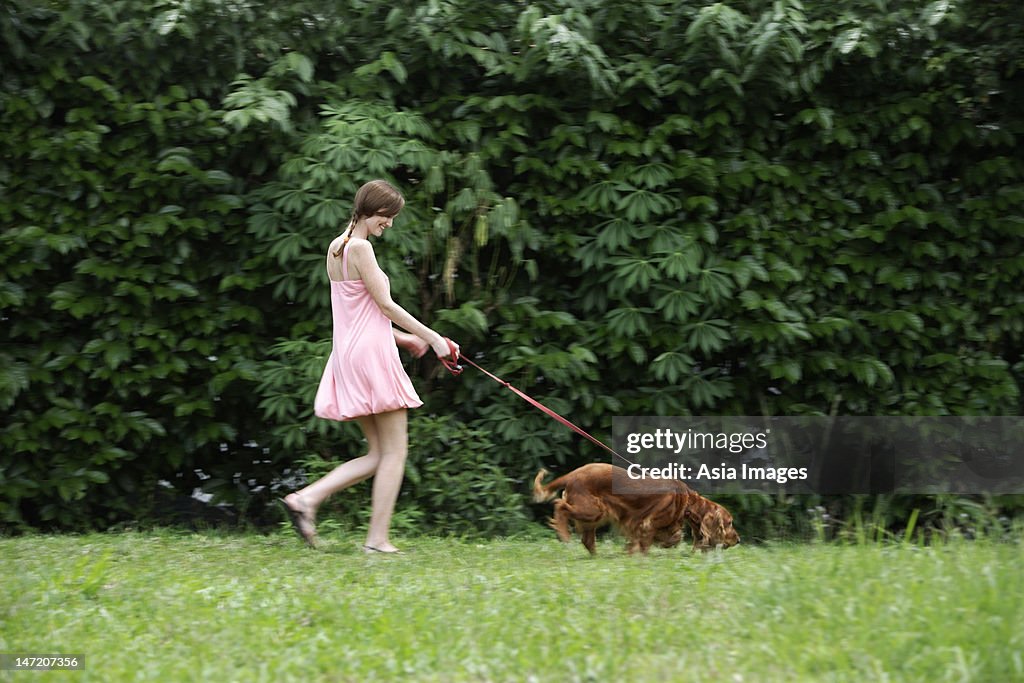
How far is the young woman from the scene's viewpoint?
607 cm

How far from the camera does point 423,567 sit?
587cm

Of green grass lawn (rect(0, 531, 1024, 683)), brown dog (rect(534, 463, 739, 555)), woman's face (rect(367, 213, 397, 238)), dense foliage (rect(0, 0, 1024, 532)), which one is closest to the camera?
green grass lawn (rect(0, 531, 1024, 683))

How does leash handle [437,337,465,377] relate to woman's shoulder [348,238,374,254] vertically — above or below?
below

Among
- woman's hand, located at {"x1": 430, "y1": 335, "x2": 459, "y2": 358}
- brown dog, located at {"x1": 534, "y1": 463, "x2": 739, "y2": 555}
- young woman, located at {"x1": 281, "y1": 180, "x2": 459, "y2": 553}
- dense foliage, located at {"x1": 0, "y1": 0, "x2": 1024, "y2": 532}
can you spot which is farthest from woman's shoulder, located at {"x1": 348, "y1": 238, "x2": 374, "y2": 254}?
brown dog, located at {"x1": 534, "y1": 463, "x2": 739, "y2": 555}

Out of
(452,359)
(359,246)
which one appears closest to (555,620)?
(452,359)

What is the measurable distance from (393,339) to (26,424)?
265cm

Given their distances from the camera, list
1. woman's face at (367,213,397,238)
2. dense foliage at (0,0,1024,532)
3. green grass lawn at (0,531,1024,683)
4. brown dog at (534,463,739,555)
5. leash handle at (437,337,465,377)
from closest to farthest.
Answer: green grass lawn at (0,531,1024,683) < brown dog at (534,463,739,555) < woman's face at (367,213,397,238) < leash handle at (437,337,465,377) < dense foliage at (0,0,1024,532)

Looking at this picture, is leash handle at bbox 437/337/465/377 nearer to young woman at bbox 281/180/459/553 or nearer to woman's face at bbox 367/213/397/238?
young woman at bbox 281/180/459/553

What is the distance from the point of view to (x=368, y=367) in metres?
6.08

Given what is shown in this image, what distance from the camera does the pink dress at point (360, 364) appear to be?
6.07 meters

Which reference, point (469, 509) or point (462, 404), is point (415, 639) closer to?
point (469, 509)

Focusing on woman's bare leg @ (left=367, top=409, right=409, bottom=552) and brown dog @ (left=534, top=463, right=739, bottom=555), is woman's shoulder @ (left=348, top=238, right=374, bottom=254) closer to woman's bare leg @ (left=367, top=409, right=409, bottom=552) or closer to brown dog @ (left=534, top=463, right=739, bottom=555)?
woman's bare leg @ (left=367, top=409, right=409, bottom=552)

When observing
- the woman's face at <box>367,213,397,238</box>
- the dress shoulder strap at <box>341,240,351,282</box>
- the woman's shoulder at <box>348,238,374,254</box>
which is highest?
the woman's face at <box>367,213,397,238</box>

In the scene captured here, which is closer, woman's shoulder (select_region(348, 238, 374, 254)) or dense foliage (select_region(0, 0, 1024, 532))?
woman's shoulder (select_region(348, 238, 374, 254))
